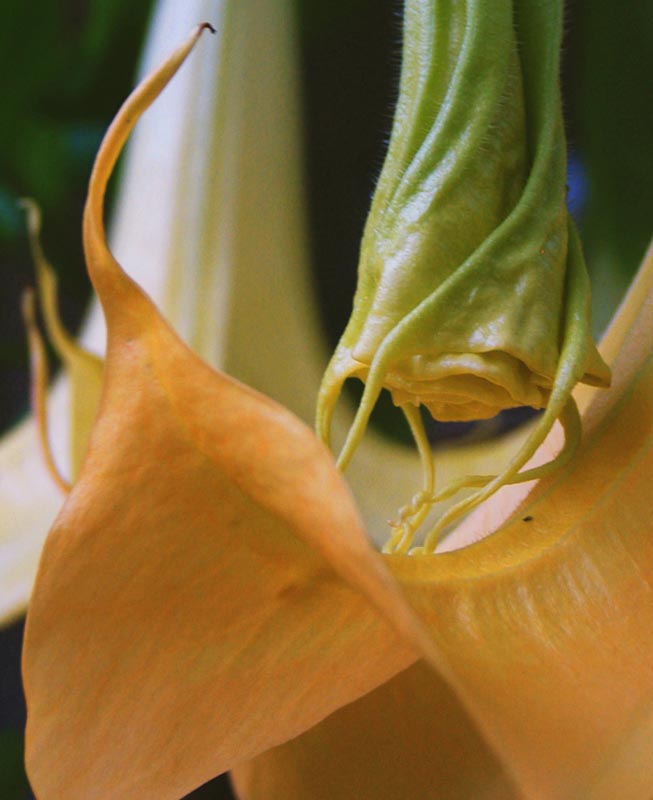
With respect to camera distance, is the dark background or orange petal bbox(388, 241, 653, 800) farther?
the dark background

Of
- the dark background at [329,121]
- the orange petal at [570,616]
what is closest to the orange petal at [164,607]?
the orange petal at [570,616]

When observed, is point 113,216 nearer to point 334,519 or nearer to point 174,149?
point 174,149

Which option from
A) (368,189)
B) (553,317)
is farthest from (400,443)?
(553,317)

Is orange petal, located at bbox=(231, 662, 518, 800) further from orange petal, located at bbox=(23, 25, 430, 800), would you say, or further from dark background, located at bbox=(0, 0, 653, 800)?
dark background, located at bbox=(0, 0, 653, 800)

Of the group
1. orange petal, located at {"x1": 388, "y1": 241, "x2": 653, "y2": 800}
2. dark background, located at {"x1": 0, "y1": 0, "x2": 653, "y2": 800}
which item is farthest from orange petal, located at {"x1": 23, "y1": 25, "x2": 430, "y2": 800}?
dark background, located at {"x1": 0, "y1": 0, "x2": 653, "y2": 800}

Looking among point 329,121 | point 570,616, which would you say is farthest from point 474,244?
point 329,121

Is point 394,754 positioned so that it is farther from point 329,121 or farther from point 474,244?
point 329,121
